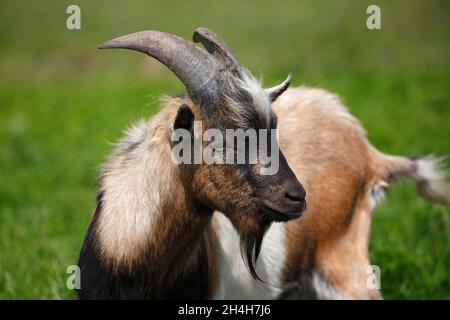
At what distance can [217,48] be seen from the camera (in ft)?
10.8

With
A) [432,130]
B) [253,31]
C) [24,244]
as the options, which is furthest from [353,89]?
[24,244]

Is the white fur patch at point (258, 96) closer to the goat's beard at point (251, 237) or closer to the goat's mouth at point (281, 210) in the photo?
the goat's mouth at point (281, 210)

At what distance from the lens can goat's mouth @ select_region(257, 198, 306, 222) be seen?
2977mm

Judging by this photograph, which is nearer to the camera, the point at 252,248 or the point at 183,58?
the point at 183,58

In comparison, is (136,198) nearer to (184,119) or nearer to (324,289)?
(184,119)

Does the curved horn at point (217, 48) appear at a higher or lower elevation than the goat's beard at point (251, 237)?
higher

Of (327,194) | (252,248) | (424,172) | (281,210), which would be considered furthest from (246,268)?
(424,172)

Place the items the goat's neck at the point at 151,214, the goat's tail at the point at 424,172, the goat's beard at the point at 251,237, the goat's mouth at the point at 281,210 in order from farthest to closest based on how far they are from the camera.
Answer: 1. the goat's tail at the point at 424,172
2. the goat's neck at the point at 151,214
3. the goat's beard at the point at 251,237
4. the goat's mouth at the point at 281,210

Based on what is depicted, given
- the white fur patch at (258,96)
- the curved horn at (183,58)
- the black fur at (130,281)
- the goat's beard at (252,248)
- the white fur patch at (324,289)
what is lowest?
the white fur patch at (324,289)

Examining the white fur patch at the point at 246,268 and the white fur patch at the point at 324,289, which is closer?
the white fur patch at the point at 246,268

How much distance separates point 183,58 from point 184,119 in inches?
11.1

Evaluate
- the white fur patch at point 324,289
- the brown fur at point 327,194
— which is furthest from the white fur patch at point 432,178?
the white fur patch at point 324,289

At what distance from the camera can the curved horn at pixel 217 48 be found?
127 inches
